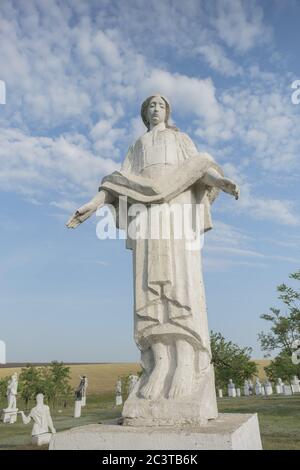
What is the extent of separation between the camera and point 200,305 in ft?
14.5

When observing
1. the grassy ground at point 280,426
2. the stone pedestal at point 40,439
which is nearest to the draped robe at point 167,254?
the grassy ground at point 280,426

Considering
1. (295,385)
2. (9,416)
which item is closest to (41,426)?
(9,416)

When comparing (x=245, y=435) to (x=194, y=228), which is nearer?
(x=245, y=435)

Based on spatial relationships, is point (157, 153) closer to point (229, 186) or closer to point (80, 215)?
point (229, 186)

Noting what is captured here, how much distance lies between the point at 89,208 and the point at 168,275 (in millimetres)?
1277

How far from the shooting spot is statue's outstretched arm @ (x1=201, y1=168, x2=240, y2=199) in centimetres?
457

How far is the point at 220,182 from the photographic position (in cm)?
466

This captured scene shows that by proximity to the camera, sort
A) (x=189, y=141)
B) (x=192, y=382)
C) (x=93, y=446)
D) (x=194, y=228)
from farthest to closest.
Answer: (x=189, y=141) < (x=194, y=228) < (x=192, y=382) < (x=93, y=446)

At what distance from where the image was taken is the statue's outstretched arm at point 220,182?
15.0ft

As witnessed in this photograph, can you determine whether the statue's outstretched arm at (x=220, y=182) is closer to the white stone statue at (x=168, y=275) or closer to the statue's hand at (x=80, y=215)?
the white stone statue at (x=168, y=275)

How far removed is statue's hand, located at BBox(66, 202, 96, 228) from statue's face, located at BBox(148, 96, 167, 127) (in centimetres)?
162

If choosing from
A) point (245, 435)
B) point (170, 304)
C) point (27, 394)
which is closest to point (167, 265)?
point (170, 304)
